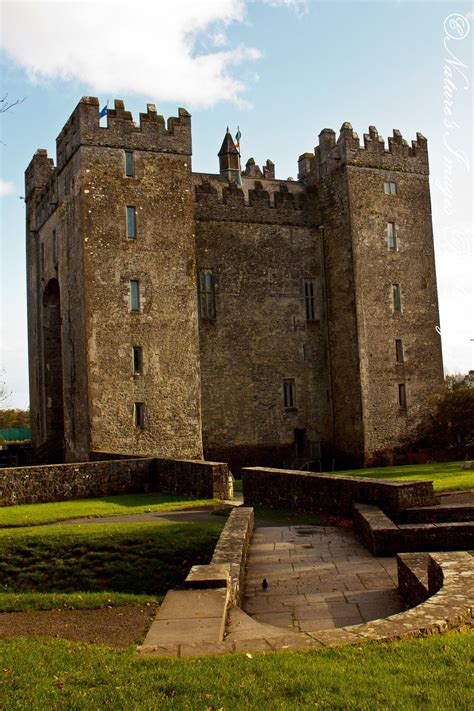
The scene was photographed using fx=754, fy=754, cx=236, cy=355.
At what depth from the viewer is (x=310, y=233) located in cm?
3459

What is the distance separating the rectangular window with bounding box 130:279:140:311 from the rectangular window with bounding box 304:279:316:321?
8794 mm

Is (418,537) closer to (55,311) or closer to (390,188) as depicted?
(390,188)

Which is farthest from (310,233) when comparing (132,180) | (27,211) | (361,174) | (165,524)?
(165,524)

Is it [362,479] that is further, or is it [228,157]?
[228,157]

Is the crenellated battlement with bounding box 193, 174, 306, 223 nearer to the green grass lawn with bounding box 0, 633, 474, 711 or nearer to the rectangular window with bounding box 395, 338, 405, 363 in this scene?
the rectangular window with bounding box 395, 338, 405, 363

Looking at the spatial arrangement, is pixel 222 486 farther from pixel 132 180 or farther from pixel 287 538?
pixel 132 180

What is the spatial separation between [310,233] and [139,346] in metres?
10.6

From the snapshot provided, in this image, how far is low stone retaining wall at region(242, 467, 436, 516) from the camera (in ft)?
44.2

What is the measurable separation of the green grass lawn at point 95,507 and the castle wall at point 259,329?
11607mm

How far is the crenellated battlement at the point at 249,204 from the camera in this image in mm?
32906

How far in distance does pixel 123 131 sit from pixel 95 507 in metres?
16.4

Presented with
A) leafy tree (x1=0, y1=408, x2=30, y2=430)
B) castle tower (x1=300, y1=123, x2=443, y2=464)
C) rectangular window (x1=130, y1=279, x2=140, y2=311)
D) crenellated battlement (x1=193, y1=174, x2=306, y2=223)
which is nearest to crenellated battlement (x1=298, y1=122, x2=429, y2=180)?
castle tower (x1=300, y1=123, x2=443, y2=464)

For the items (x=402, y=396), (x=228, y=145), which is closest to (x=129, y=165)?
(x=402, y=396)

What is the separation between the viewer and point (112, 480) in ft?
71.5
